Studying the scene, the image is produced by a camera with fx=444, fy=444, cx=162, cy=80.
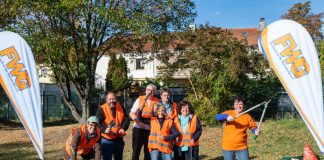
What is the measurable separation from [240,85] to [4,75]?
1441cm

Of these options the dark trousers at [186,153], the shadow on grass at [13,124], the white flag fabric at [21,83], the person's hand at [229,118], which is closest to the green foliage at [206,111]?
the shadow on grass at [13,124]

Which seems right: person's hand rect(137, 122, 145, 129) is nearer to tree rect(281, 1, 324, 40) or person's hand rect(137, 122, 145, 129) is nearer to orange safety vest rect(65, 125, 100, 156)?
orange safety vest rect(65, 125, 100, 156)

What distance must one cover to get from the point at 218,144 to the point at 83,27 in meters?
7.41

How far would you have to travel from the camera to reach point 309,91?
6176 mm

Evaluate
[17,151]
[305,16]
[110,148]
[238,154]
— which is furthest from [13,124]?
[305,16]

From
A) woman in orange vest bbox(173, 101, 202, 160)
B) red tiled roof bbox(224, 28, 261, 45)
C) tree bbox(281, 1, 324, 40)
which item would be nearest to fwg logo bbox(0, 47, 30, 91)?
woman in orange vest bbox(173, 101, 202, 160)

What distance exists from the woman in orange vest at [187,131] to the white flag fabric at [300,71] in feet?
5.95

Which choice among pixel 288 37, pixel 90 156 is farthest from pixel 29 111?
pixel 288 37

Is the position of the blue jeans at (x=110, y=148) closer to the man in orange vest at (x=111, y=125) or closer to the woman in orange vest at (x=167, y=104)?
the man in orange vest at (x=111, y=125)

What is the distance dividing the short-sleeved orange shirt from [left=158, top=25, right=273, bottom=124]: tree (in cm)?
1066

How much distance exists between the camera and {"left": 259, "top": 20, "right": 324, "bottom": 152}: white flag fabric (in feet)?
20.2

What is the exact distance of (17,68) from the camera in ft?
21.5

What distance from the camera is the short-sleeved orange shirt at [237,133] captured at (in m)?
6.72

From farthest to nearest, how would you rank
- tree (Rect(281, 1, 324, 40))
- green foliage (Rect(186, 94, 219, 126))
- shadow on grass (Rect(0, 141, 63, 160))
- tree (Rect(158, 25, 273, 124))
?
1. tree (Rect(281, 1, 324, 40))
2. tree (Rect(158, 25, 273, 124))
3. green foliage (Rect(186, 94, 219, 126))
4. shadow on grass (Rect(0, 141, 63, 160))
